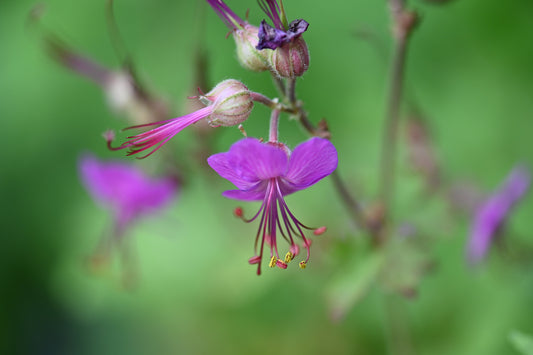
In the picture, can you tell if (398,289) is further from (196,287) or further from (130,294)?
(130,294)

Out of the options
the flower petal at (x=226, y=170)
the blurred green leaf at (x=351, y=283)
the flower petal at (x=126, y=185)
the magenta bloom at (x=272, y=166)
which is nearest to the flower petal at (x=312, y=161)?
the magenta bloom at (x=272, y=166)

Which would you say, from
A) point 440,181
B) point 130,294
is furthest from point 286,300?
point 440,181

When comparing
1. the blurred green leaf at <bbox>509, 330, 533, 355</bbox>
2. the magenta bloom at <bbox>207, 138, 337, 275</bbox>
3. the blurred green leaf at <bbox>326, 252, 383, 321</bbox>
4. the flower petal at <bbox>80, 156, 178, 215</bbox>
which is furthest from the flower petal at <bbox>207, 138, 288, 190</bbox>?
the flower petal at <bbox>80, 156, 178, 215</bbox>

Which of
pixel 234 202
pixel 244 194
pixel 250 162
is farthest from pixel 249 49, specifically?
pixel 234 202

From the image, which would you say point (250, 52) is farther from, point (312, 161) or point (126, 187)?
point (126, 187)

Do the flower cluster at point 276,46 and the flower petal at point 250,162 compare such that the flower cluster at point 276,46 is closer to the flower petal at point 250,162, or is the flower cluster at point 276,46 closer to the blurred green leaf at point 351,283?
the flower petal at point 250,162

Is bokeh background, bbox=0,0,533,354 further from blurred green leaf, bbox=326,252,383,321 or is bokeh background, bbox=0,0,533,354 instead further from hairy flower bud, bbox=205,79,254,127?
hairy flower bud, bbox=205,79,254,127
